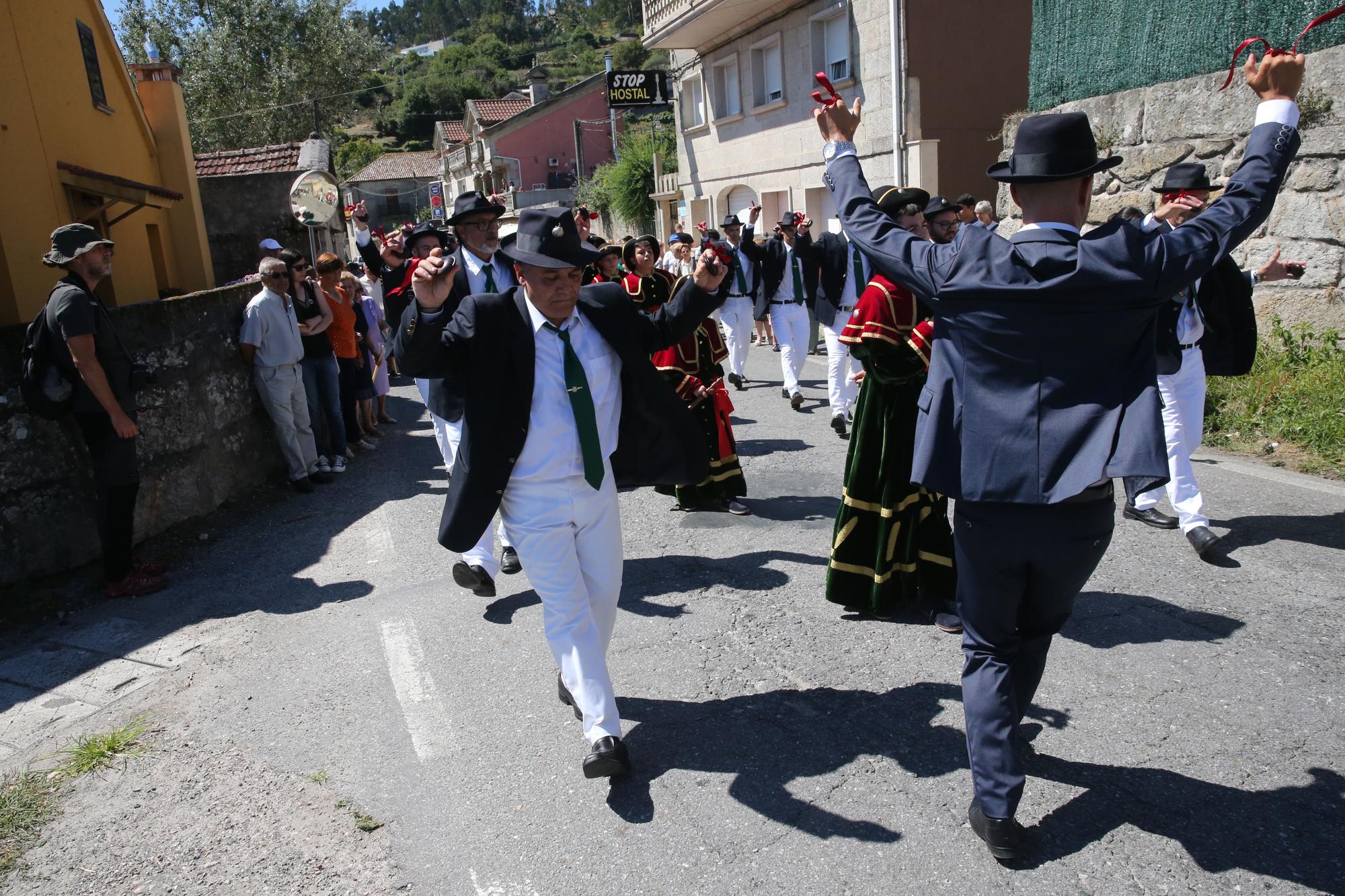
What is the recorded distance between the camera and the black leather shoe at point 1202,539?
202 inches

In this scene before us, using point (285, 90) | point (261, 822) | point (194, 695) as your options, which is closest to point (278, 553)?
point (194, 695)

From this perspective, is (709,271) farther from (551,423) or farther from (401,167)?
(401,167)

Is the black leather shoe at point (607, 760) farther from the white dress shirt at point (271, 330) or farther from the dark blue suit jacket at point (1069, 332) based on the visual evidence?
the white dress shirt at point (271, 330)

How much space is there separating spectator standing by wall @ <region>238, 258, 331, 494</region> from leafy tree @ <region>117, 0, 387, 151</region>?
29083mm

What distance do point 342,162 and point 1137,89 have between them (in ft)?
245

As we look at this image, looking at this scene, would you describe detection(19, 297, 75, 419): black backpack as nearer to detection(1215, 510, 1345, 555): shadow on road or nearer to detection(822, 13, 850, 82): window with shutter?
detection(1215, 510, 1345, 555): shadow on road

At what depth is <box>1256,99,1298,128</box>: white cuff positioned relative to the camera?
2.74 m

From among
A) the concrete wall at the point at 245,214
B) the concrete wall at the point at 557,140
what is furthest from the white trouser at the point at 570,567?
the concrete wall at the point at 557,140

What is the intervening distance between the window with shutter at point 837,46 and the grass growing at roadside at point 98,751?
1702 cm

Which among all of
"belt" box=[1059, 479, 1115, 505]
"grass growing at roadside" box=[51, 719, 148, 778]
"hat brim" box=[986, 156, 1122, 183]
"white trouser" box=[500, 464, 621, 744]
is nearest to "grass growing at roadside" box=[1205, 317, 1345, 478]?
"belt" box=[1059, 479, 1115, 505]

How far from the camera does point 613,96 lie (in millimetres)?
24672

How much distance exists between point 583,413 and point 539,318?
0.38 metres

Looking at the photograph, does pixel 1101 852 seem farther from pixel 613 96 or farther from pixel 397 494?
pixel 613 96

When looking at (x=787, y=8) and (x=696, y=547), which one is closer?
(x=696, y=547)
